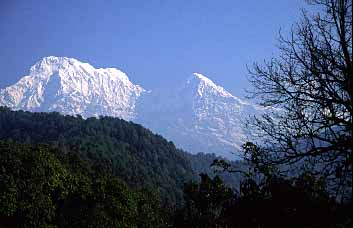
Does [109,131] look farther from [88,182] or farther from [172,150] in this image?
[88,182]

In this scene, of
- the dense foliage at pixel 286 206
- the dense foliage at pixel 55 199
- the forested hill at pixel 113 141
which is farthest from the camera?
the forested hill at pixel 113 141

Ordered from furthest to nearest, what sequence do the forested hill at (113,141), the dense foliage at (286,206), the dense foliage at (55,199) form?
the forested hill at (113,141) → the dense foliage at (55,199) → the dense foliage at (286,206)

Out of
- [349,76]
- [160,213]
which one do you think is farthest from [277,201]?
[160,213]

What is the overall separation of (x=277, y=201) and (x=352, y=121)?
132 inches

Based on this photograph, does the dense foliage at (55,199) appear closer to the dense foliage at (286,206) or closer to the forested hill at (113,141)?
the dense foliage at (286,206)

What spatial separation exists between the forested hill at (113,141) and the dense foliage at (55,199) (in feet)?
216

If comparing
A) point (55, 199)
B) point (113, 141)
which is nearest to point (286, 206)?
point (55, 199)

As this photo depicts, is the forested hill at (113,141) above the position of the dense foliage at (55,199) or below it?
above

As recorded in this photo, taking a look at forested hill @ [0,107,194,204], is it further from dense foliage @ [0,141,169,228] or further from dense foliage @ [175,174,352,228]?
dense foliage @ [175,174,352,228]

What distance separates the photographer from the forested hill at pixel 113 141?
117938 millimetres

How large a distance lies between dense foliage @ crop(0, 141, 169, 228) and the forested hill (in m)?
65.9

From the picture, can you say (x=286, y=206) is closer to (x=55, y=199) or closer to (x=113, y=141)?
(x=55, y=199)

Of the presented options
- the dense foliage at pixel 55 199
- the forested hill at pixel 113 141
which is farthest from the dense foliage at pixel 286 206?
the forested hill at pixel 113 141

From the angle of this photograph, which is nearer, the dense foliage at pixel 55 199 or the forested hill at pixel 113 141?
the dense foliage at pixel 55 199
